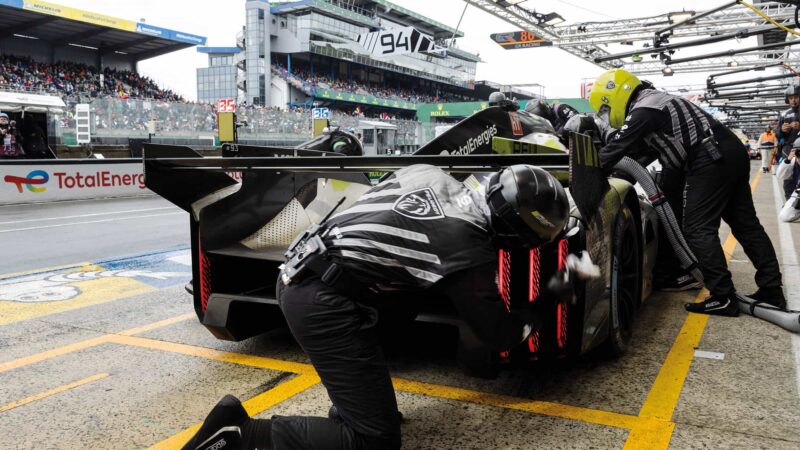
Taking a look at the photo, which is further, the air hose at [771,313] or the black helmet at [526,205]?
the air hose at [771,313]

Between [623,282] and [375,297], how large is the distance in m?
2.06

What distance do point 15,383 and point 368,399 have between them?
2216 mm

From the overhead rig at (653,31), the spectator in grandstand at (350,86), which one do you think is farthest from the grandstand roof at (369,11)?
the overhead rig at (653,31)

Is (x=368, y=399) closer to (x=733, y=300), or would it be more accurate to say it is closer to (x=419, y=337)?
(x=419, y=337)

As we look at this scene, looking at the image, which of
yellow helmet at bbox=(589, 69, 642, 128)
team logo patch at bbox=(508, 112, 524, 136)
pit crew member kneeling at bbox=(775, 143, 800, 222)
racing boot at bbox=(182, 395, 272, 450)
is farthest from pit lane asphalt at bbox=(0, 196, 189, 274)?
pit crew member kneeling at bbox=(775, 143, 800, 222)

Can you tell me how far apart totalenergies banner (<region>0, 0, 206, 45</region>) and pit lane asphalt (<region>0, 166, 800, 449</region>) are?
3719 cm

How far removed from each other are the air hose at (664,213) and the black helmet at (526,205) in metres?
2.61

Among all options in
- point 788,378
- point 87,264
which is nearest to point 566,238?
point 788,378

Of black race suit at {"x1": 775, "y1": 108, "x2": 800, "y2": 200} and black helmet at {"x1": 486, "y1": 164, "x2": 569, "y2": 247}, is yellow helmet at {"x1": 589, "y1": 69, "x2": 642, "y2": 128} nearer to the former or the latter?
black helmet at {"x1": 486, "y1": 164, "x2": 569, "y2": 247}

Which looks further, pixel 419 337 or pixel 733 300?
pixel 733 300

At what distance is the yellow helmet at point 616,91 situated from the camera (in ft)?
15.4

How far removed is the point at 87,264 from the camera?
6785 mm

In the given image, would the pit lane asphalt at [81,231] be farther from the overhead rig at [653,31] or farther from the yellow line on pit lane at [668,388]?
the overhead rig at [653,31]

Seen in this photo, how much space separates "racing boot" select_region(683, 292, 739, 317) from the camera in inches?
175
